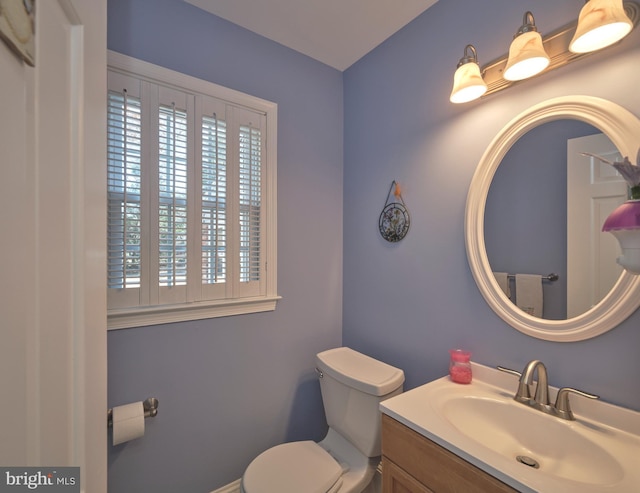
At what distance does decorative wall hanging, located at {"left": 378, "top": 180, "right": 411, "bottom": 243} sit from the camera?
151cm

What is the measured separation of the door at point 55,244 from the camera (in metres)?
0.43

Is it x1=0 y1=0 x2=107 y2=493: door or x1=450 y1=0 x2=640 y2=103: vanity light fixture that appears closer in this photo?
x1=0 y1=0 x2=107 y2=493: door

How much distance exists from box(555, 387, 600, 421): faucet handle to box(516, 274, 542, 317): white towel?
0.81ft

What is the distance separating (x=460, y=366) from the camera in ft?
3.84

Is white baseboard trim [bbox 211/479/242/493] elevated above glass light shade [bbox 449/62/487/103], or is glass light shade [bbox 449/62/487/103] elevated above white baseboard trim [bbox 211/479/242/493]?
glass light shade [bbox 449/62/487/103]

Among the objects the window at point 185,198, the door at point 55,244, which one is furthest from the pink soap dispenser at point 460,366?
the door at point 55,244

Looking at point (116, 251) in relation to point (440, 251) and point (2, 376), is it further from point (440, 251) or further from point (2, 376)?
point (440, 251)

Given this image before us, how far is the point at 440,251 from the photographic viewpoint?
1.34m

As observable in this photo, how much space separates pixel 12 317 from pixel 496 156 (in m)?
1.46

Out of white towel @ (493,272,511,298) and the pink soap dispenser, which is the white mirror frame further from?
the pink soap dispenser

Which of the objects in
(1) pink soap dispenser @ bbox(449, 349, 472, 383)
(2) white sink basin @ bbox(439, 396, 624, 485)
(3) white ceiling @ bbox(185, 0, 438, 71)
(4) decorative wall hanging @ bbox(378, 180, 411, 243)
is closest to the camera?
(2) white sink basin @ bbox(439, 396, 624, 485)

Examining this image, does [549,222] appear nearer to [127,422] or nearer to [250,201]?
[250,201]

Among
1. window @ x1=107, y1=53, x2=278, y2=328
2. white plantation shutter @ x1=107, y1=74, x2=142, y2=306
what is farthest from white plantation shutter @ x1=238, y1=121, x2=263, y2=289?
white plantation shutter @ x1=107, y1=74, x2=142, y2=306

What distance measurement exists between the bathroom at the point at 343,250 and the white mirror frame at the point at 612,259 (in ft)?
0.13
